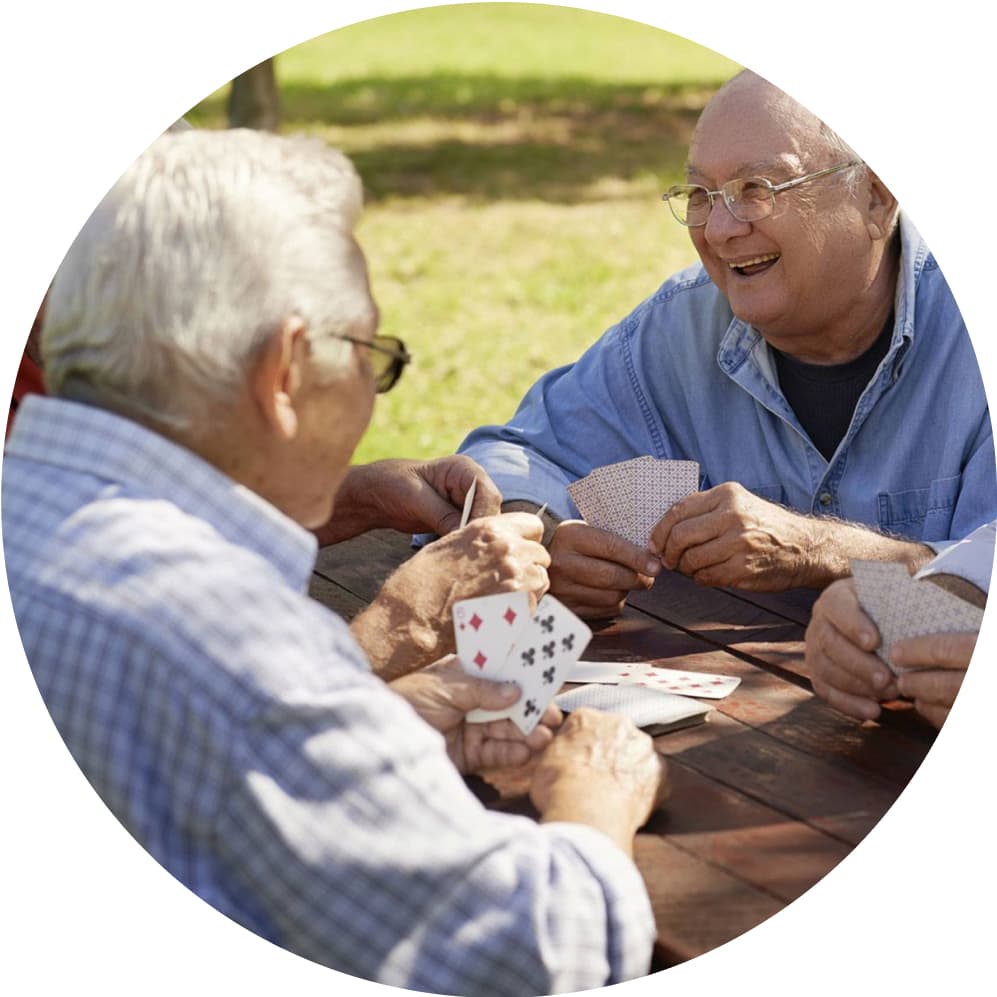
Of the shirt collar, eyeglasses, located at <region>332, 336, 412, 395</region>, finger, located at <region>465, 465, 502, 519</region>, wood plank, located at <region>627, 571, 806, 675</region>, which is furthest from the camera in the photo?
finger, located at <region>465, 465, 502, 519</region>

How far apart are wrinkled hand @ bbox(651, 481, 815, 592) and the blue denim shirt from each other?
0.32 meters

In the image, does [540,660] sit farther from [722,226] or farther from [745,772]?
[722,226]

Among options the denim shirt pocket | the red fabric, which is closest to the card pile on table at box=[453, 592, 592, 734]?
the red fabric

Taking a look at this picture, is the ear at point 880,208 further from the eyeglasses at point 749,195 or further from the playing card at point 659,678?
the playing card at point 659,678

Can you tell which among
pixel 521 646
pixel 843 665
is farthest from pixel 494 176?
pixel 521 646

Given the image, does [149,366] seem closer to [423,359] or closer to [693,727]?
[693,727]

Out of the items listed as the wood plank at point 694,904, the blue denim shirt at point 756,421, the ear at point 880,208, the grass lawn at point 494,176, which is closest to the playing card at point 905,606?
the wood plank at point 694,904

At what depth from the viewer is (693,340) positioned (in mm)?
3570

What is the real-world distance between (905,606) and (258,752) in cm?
121

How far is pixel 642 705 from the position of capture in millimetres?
2521

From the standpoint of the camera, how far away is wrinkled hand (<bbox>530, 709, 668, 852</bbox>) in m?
2.09

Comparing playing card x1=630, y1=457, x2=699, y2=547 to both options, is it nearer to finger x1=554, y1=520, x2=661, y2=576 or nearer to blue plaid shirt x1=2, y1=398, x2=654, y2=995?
finger x1=554, y1=520, x2=661, y2=576

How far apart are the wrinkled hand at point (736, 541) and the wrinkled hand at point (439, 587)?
358 millimetres

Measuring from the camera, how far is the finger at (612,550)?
9.93 feet
